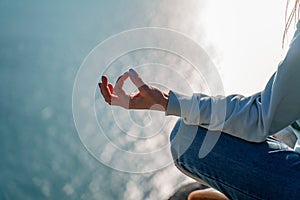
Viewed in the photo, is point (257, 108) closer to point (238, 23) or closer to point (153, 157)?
point (153, 157)

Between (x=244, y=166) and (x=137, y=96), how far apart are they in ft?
0.72

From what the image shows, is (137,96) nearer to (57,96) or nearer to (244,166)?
(244,166)

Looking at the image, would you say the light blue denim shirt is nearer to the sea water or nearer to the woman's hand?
the woman's hand

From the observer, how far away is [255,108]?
26.3 inches

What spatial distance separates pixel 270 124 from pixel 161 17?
322 centimetres

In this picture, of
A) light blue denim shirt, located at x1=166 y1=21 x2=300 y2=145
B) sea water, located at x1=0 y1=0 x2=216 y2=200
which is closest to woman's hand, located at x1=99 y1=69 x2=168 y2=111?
→ light blue denim shirt, located at x1=166 y1=21 x2=300 y2=145

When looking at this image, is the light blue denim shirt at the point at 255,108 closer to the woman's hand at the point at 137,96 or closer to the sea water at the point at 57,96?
the woman's hand at the point at 137,96

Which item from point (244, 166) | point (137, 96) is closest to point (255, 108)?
point (244, 166)

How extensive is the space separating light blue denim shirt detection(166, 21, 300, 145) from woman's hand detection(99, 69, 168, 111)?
2cm

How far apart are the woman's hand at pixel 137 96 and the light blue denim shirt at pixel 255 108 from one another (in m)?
0.02

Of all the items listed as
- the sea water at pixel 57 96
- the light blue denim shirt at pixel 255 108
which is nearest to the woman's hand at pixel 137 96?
A: the light blue denim shirt at pixel 255 108

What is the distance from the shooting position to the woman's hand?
2.31ft

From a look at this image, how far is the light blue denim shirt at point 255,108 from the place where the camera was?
607 mm

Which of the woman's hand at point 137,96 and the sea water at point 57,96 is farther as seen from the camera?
the sea water at point 57,96
